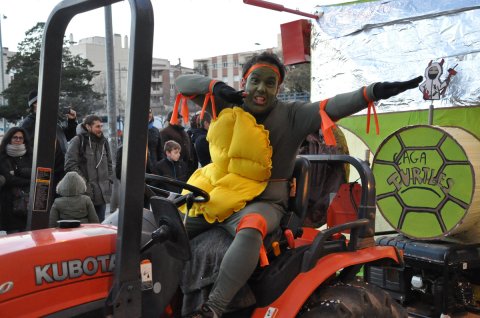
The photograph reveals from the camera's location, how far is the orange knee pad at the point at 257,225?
8.59 feet

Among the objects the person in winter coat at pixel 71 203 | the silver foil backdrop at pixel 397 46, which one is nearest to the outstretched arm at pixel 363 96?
the person in winter coat at pixel 71 203

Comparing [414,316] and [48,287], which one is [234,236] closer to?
[48,287]

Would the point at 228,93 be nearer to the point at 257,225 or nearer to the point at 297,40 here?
the point at 257,225

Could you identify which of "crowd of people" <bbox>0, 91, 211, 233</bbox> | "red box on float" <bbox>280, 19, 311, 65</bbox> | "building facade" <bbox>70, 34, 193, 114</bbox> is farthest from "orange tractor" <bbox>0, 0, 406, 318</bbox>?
"red box on float" <bbox>280, 19, 311, 65</bbox>

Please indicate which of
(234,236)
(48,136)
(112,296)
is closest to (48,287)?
(112,296)

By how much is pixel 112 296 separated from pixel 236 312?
0.89m

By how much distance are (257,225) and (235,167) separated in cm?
41

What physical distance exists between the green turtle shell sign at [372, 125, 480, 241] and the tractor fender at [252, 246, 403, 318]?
6.67 ft

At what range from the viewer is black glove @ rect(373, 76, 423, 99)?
244cm

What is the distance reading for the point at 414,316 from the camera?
15.5 feet

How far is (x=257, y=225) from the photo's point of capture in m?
2.62

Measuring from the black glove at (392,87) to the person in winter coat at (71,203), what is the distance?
208cm

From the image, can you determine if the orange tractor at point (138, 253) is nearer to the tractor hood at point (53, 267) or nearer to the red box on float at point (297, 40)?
the tractor hood at point (53, 267)

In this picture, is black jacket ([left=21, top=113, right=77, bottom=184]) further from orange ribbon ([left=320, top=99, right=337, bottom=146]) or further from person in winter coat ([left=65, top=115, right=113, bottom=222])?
orange ribbon ([left=320, top=99, right=337, bottom=146])
